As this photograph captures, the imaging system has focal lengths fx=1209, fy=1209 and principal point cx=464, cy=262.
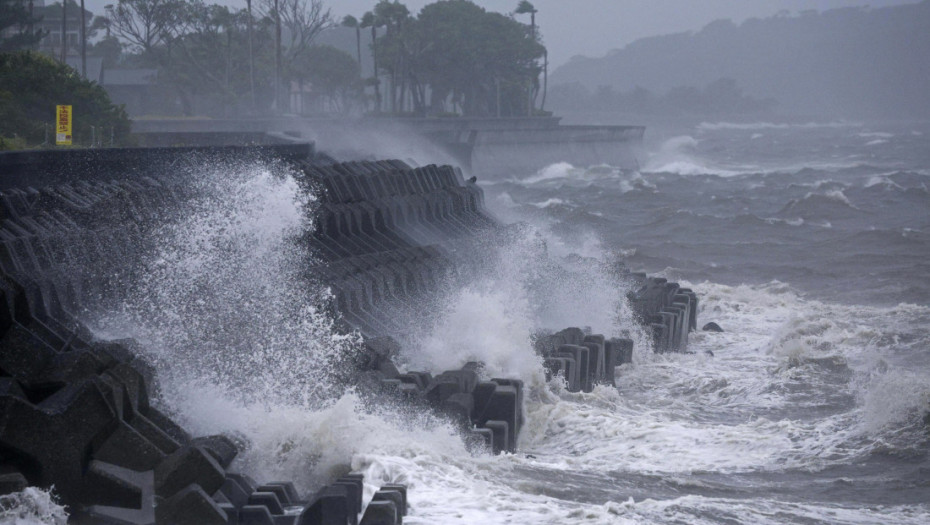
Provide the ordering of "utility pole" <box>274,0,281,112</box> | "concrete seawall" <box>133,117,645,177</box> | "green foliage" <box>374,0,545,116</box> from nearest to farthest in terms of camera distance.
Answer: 1. "concrete seawall" <box>133,117,645,177</box>
2. "utility pole" <box>274,0,281,112</box>
3. "green foliage" <box>374,0,545,116</box>

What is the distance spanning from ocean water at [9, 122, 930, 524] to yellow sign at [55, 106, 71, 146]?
3.47 m

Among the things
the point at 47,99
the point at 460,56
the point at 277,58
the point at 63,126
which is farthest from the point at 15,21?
the point at 460,56

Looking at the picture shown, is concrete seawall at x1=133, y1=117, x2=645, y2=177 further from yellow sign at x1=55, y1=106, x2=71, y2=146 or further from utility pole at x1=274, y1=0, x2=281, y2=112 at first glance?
yellow sign at x1=55, y1=106, x2=71, y2=146

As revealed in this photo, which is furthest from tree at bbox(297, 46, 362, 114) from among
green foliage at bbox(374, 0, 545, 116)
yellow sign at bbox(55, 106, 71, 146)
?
yellow sign at bbox(55, 106, 71, 146)

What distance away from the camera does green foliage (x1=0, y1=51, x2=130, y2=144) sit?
2072 cm

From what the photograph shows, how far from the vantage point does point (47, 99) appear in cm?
2239

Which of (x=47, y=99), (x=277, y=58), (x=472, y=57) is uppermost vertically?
(x=472, y=57)

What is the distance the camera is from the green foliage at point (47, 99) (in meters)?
20.7

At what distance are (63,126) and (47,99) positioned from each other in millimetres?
5951

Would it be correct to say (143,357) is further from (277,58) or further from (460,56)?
(460,56)

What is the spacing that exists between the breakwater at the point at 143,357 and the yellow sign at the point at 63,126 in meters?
2.76

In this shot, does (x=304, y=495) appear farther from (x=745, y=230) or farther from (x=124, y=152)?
(x=745, y=230)

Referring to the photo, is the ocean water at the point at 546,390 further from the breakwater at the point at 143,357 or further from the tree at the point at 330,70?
the tree at the point at 330,70

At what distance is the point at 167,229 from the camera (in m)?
11.6
